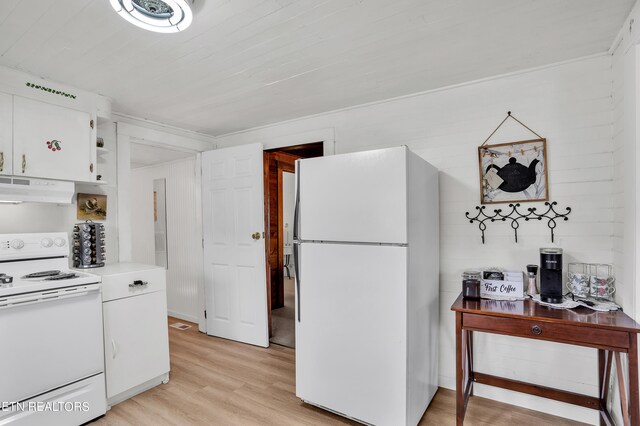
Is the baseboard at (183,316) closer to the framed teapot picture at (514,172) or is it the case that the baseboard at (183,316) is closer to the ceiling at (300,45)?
the ceiling at (300,45)

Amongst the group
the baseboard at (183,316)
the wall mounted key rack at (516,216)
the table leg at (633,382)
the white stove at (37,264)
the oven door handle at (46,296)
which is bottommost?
the baseboard at (183,316)

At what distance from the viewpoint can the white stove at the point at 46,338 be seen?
72.8 inches

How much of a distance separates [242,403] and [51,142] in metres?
2.35

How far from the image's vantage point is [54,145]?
2381 mm

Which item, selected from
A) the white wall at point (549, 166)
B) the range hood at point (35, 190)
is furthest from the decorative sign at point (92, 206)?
the white wall at point (549, 166)

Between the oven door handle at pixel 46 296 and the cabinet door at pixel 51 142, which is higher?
the cabinet door at pixel 51 142

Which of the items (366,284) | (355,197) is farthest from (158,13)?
(366,284)

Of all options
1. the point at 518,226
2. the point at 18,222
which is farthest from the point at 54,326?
the point at 518,226

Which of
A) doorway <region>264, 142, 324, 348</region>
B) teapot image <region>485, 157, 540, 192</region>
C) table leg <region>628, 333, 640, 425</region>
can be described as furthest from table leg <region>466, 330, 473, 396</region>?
doorway <region>264, 142, 324, 348</region>

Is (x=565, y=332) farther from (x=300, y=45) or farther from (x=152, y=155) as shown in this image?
(x=152, y=155)

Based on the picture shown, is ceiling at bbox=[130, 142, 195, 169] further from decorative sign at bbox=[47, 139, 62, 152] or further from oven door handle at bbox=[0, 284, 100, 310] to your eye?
oven door handle at bbox=[0, 284, 100, 310]

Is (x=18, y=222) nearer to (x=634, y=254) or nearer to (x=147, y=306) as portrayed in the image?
(x=147, y=306)

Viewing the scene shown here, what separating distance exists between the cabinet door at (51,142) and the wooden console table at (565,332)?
290 cm

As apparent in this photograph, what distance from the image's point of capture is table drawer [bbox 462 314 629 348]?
1598mm
